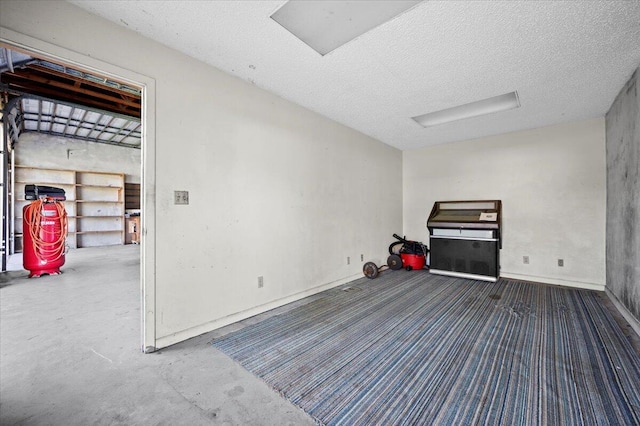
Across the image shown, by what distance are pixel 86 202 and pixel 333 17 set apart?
918 cm

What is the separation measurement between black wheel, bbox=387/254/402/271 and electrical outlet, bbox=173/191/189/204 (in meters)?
3.80

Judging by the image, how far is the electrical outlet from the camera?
2.24 meters

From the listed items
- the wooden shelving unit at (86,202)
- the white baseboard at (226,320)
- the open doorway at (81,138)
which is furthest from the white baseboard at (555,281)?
the wooden shelving unit at (86,202)

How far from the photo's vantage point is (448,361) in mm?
1947

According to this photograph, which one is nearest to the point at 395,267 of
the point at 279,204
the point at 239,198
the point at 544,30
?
the point at 279,204

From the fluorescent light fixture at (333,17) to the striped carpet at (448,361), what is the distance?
255 centimetres

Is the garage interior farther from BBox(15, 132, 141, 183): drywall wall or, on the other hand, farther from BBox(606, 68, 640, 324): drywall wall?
BBox(15, 132, 141, 183): drywall wall

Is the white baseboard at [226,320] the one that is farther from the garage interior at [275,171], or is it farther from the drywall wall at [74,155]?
the drywall wall at [74,155]

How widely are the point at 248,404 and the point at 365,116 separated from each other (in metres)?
3.59

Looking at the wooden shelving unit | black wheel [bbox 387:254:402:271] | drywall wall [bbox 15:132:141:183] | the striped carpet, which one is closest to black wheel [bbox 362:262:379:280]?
black wheel [bbox 387:254:402:271]

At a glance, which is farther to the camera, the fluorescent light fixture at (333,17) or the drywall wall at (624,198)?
the drywall wall at (624,198)

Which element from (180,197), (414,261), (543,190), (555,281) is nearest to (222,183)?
(180,197)

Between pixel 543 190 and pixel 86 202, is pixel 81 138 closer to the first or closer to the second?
pixel 86 202

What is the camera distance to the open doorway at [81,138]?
2.06 m
